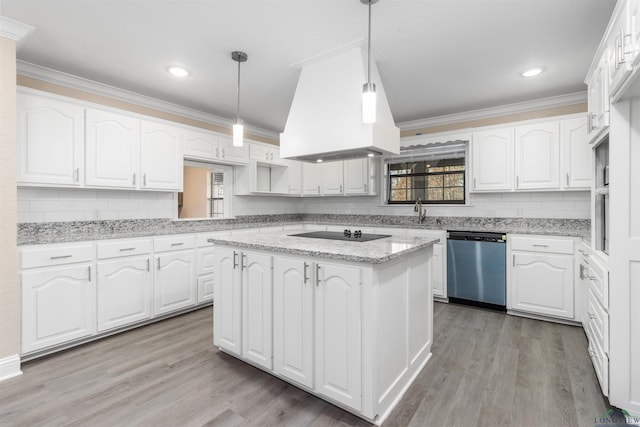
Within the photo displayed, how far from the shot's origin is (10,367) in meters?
2.25

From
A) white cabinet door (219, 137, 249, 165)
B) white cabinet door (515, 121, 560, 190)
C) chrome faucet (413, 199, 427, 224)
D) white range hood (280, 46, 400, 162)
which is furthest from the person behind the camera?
chrome faucet (413, 199, 427, 224)

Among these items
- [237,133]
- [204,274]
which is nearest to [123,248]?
[204,274]

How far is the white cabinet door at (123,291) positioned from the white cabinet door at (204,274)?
58cm

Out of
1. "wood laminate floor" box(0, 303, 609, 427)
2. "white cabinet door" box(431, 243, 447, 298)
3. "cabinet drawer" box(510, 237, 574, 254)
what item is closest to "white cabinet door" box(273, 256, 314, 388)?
"wood laminate floor" box(0, 303, 609, 427)

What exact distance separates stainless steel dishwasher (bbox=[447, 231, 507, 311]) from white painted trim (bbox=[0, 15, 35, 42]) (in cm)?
434

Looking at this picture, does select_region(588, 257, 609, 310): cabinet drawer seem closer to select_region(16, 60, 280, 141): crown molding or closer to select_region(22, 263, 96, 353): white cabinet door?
select_region(22, 263, 96, 353): white cabinet door

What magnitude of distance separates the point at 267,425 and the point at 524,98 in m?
4.22

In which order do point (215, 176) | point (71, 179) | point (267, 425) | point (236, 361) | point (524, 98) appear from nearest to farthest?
point (267, 425) < point (236, 361) < point (71, 179) < point (524, 98) < point (215, 176)

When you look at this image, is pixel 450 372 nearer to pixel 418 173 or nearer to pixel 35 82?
pixel 418 173

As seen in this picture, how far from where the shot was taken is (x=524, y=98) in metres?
3.75

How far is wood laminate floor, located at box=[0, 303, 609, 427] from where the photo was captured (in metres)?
1.81

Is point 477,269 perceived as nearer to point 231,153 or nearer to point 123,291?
point 231,153

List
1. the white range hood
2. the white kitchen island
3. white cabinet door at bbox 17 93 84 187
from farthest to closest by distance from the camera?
white cabinet door at bbox 17 93 84 187 → the white range hood → the white kitchen island

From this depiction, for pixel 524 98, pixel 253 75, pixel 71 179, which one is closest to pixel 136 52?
pixel 253 75
